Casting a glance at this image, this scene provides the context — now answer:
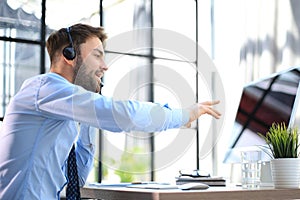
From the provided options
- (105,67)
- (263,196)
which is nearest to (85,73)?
(105,67)

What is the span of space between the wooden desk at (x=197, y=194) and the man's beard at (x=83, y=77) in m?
0.39

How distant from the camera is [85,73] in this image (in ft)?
6.66

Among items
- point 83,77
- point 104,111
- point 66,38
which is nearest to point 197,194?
point 104,111

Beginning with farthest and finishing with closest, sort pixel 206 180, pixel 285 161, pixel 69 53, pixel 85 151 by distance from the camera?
pixel 206 180
pixel 85 151
pixel 285 161
pixel 69 53

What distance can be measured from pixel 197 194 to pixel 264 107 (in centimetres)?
135

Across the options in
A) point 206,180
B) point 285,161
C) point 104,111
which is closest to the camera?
point 104,111

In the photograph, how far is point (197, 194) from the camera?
5.67 feet

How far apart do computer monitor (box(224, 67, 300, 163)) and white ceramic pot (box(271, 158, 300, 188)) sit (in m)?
0.60

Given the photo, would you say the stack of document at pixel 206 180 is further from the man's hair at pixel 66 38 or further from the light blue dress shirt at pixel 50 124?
the man's hair at pixel 66 38

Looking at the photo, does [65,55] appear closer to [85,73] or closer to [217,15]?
[85,73]

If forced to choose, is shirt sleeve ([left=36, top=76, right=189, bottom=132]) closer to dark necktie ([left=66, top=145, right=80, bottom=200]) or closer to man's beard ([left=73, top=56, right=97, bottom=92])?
man's beard ([left=73, top=56, right=97, bottom=92])

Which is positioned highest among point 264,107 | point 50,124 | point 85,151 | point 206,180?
point 264,107

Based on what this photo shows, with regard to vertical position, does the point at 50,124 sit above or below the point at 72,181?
above

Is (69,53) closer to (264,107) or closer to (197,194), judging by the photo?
(197,194)
